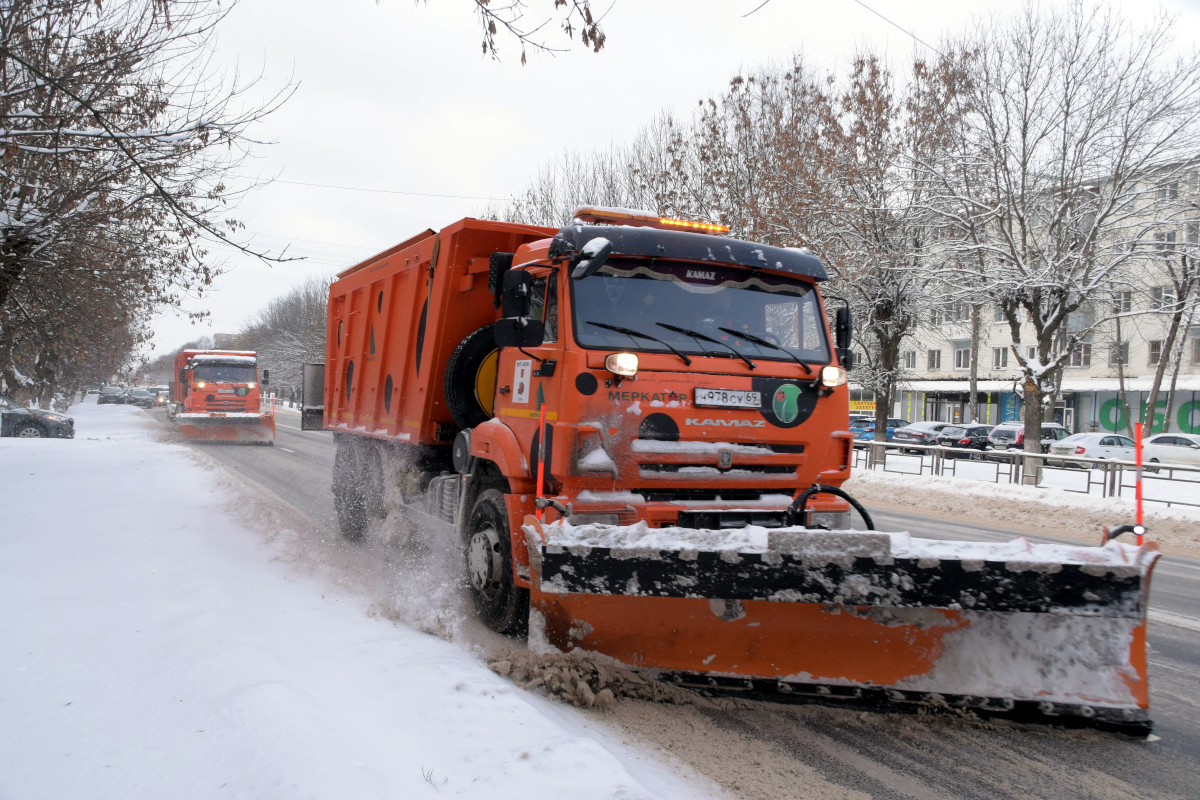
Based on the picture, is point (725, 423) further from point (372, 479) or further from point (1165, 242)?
point (1165, 242)

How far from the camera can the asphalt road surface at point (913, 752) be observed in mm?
3412

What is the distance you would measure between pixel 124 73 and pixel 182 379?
20.9 metres

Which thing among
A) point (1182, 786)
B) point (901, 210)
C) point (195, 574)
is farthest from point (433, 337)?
point (901, 210)

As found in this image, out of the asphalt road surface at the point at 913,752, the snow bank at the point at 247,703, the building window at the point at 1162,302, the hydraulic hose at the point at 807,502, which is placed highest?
the building window at the point at 1162,302

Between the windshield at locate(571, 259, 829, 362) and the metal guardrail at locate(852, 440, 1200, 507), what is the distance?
992cm

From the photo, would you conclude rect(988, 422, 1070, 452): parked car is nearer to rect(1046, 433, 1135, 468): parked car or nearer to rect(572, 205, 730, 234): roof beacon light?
rect(1046, 433, 1135, 468): parked car

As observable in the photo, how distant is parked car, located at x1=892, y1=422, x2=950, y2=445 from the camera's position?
39.3 meters

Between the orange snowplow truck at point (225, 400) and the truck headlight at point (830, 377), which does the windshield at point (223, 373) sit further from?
the truck headlight at point (830, 377)

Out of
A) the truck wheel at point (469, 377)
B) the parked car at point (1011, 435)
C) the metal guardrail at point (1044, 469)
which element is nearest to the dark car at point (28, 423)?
the truck wheel at point (469, 377)

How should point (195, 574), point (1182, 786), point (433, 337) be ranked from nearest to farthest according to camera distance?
point (1182, 786)
point (195, 574)
point (433, 337)

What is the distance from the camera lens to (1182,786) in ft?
11.3

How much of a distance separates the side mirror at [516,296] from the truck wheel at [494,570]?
116cm

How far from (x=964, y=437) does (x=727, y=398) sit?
119 feet

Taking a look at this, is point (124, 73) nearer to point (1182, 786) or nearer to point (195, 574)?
point (195, 574)
